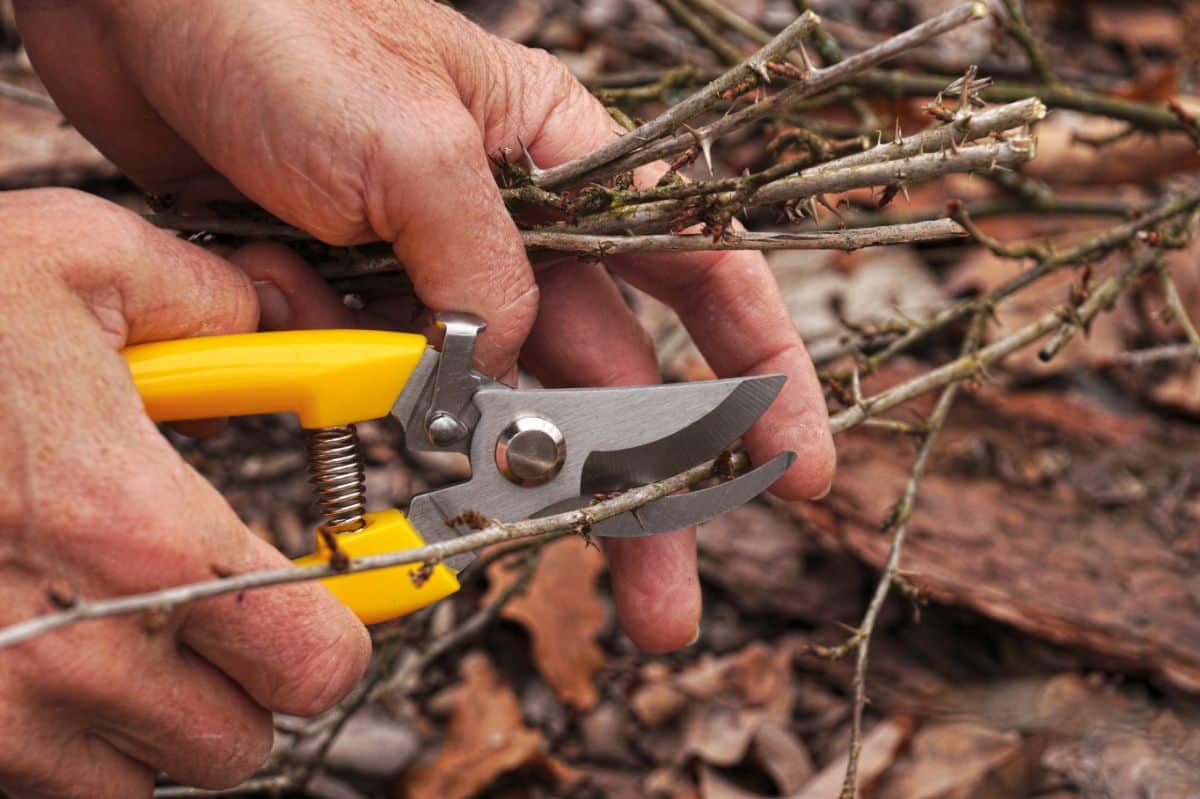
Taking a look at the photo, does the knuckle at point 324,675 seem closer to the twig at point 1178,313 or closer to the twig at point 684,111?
the twig at point 684,111

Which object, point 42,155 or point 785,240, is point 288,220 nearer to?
point 785,240

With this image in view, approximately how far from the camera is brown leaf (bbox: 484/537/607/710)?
281 centimetres

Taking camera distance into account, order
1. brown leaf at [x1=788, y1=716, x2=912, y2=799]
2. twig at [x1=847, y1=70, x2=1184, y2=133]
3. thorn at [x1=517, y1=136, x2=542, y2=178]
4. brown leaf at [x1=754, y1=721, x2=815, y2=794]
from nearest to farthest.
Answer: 1. thorn at [x1=517, y1=136, x2=542, y2=178]
2. brown leaf at [x1=788, y1=716, x2=912, y2=799]
3. brown leaf at [x1=754, y1=721, x2=815, y2=794]
4. twig at [x1=847, y1=70, x2=1184, y2=133]

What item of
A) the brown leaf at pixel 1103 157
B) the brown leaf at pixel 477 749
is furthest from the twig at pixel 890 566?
the brown leaf at pixel 1103 157

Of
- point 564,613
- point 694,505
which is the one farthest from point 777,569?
point 694,505

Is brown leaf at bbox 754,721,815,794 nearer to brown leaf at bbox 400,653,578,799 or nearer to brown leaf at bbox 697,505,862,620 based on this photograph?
brown leaf at bbox 697,505,862,620

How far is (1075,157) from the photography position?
373 centimetres

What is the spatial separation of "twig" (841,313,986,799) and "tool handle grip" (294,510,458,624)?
2.61 ft

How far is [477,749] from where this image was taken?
259 centimetres

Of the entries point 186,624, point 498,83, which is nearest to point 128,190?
point 498,83

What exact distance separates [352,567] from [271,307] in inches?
30.9

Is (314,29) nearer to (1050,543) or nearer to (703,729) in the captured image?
(703,729)

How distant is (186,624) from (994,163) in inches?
56.2

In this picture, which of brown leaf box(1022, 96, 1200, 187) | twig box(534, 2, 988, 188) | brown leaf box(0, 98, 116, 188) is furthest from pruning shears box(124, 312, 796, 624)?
brown leaf box(1022, 96, 1200, 187)
